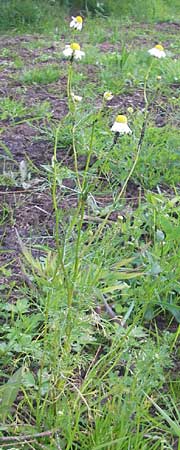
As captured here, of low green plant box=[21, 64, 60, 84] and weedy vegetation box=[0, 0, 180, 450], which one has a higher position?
low green plant box=[21, 64, 60, 84]

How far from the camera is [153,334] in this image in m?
2.05

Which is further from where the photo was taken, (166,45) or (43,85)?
(166,45)

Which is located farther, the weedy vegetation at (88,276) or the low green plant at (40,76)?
the low green plant at (40,76)

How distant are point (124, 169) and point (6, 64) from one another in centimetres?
199

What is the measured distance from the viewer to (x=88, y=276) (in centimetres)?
204

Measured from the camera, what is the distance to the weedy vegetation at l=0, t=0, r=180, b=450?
5.59ft

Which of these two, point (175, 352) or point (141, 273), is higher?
point (141, 273)

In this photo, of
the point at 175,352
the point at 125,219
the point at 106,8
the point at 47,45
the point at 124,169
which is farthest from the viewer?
the point at 106,8

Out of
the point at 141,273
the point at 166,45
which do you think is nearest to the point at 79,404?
the point at 141,273

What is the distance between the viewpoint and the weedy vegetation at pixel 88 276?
1703 millimetres

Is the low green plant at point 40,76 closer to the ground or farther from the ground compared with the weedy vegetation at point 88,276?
farther from the ground

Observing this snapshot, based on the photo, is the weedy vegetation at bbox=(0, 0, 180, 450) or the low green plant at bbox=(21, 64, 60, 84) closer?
the weedy vegetation at bbox=(0, 0, 180, 450)

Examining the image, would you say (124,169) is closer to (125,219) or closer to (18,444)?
(125,219)

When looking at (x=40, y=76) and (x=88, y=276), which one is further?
(x=40, y=76)
